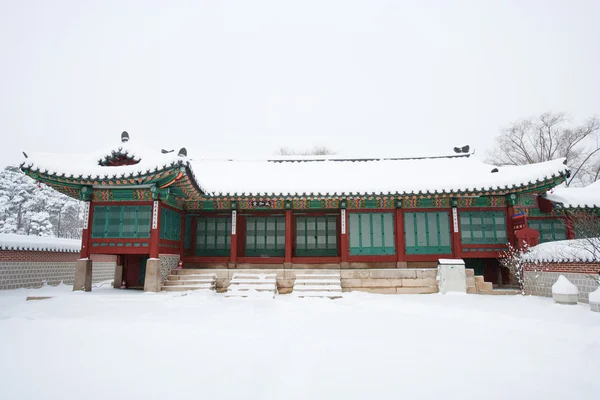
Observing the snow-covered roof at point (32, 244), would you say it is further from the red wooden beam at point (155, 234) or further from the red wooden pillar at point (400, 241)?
the red wooden pillar at point (400, 241)

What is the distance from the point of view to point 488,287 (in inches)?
534

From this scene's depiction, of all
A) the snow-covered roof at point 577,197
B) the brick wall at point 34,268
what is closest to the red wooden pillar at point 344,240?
the snow-covered roof at point 577,197

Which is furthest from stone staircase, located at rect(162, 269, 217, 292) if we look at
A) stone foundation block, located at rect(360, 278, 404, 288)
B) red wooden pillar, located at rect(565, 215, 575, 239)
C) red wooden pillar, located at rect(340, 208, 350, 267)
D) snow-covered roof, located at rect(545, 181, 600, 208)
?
red wooden pillar, located at rect(565, 215, 575, 239)

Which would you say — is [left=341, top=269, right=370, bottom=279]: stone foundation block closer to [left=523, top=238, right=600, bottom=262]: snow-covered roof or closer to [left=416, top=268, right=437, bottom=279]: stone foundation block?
Answer: [left=416, top=268, right=437, bottom=279]: stone foundation block

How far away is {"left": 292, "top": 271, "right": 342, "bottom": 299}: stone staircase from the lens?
43.1 feet

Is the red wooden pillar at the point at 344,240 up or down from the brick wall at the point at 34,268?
up

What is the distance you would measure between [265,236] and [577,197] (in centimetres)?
1340

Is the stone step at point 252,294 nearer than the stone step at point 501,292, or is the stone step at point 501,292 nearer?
the stone step at point 252,294

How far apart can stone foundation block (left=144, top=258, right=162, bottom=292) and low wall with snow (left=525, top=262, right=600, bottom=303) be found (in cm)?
1311

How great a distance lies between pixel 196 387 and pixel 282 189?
11.9m

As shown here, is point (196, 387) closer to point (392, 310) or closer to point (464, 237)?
point (392, 310)

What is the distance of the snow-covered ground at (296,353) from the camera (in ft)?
14.7

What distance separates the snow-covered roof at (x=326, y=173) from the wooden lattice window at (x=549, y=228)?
8.31 ft

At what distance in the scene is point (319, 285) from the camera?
13.8m
